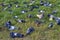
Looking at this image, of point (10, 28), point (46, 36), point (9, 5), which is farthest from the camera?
point (9, 5)

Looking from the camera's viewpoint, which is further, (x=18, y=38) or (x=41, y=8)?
(x=41, y=8)

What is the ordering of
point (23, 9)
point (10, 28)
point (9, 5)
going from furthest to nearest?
point (9, 5) < point (23, 9) < point (10, 28)

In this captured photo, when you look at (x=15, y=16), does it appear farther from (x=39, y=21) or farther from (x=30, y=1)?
(x=30, y=1)

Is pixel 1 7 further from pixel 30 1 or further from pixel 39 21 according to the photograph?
pixel 39 21

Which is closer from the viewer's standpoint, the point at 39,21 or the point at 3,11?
the point at 39,21

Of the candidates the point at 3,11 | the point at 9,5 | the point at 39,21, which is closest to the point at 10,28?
the point at 39,21

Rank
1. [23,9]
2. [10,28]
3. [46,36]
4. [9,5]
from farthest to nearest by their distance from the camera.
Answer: [9,5] → [23,9] → [10,28] → [46,36]

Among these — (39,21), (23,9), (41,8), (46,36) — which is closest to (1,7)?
(23,9)

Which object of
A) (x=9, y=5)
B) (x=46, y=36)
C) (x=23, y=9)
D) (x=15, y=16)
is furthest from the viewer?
(x=9, y=5)
